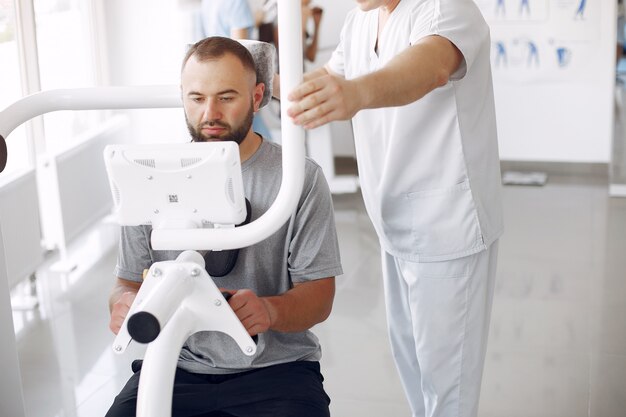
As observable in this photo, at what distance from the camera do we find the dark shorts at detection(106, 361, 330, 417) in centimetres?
162

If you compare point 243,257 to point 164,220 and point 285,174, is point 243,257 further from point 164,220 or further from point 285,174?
point 285,174

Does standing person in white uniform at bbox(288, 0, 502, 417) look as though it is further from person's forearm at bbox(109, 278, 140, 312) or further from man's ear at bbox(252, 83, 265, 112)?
person's forearm at bbox(109, 278, 140, 312)

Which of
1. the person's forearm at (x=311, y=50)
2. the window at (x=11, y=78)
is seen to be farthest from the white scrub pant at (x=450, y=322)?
the person's forearm at (x=311, y=50)

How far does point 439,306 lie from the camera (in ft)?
6.47

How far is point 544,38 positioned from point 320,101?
14.7 ft

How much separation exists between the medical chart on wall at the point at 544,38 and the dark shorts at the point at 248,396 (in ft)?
13.2

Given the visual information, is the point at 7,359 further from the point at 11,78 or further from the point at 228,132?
the point at 11,78

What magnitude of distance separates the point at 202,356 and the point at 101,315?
1881 mm

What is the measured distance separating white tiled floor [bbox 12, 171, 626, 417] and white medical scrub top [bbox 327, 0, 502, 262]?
3.01ft

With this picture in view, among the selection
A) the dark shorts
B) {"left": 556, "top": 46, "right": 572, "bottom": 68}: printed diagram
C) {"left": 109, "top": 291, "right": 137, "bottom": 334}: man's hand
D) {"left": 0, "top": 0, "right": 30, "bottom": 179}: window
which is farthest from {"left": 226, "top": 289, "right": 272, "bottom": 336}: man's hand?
{"left": 556, "top": 46, "right": 572, "bottom": 68}: printed diagram

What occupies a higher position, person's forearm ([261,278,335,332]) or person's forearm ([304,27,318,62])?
person's forearm ([304,27,318,62])

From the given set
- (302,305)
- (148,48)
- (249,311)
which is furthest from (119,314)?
(148,48)

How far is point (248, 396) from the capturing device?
164 cm

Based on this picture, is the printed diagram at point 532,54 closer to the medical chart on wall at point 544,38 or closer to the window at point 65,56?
the medical chart on wall at point 544,38
